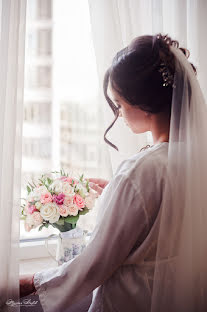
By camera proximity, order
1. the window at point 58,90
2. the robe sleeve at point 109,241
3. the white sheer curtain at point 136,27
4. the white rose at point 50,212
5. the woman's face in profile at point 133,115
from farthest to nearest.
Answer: the window at point 58,90 < the white sheer curtain at point 136,27 < the white rose at point 50,212 < the woman's face in profile at point 133,115 < the robe sleeve at point 109,241

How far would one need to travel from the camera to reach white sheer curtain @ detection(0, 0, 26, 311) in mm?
1091

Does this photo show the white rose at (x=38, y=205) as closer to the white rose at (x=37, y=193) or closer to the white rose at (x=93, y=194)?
the white rose at (x=37, y=193)

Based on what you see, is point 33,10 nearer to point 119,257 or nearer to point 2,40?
point 2,40

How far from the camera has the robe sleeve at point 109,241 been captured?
2.96ft

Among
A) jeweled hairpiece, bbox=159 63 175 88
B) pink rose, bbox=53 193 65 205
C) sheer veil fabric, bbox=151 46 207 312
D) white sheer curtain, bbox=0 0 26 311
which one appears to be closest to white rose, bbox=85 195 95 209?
pink rose, bbox=53 193 65 205

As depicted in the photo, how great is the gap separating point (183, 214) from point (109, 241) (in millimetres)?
226

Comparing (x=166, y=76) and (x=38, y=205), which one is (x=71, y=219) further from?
(x=166, y=76)

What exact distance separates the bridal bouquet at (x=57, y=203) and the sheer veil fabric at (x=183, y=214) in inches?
14.9

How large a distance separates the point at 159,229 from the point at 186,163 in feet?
0.67

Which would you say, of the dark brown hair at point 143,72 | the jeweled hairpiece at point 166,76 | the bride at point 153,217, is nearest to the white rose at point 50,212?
the bride at point 153,217

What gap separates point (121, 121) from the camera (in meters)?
1.33

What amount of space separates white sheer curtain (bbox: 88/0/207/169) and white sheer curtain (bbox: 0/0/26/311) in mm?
332

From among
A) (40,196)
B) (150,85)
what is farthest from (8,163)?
(150,85)

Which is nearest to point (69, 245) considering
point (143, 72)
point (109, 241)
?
point (109, 241)
